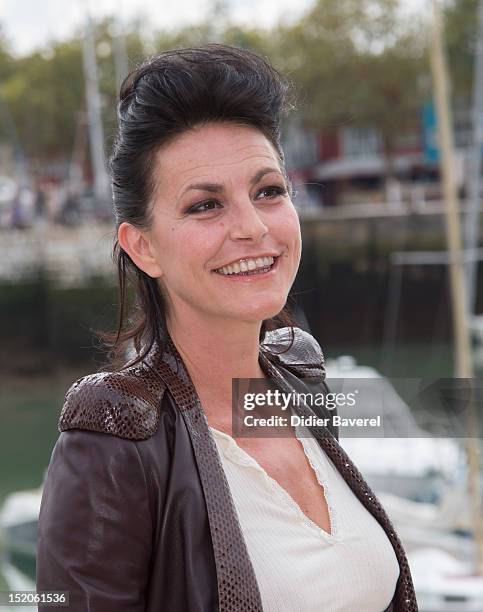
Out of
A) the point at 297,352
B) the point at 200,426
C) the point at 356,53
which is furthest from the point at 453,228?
the point at 356,53

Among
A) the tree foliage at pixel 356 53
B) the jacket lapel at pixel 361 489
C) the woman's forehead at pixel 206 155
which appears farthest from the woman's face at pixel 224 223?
the tree foliage at pixel 356 53

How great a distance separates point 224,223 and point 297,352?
46 cm

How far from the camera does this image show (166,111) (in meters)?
1.55

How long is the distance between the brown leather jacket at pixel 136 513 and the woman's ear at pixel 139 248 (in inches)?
9.0

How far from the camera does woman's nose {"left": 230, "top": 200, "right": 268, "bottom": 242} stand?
1.56 meters

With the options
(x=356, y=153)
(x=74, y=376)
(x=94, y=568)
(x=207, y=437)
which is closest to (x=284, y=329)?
(x=207, y=437)

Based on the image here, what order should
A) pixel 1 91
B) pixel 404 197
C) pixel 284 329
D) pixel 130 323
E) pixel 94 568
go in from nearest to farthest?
pixel 94 568, pixel 130 323, pixel 284 329, pixel 404 197, pixel 1 91

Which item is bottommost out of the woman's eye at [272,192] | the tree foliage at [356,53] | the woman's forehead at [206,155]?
the woman's eye at [272,192]

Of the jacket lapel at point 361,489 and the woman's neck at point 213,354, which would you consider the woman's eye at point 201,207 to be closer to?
the woman's neck at point 213,354

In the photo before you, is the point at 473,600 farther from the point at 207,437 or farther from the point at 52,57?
the point at 52,57

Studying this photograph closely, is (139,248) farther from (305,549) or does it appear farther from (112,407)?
(305,549)

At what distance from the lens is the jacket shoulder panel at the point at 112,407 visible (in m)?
1.39

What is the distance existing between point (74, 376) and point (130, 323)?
19840 millimetres

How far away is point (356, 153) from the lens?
127 ft
